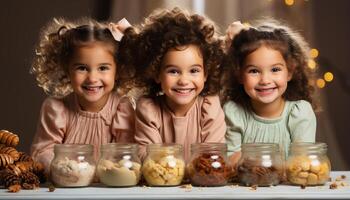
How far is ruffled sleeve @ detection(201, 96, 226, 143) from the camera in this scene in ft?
4.48

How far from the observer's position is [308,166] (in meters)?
1.21

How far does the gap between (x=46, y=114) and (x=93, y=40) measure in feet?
0.66

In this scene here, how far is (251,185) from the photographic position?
1216mm

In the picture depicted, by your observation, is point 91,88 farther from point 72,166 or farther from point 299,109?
point 299,109

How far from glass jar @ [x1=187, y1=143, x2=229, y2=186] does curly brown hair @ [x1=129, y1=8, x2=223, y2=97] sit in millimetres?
230

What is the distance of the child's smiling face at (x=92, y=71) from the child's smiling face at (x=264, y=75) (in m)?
0.31

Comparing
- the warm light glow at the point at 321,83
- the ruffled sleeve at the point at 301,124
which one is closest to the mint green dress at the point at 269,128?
the ruffled sleeve at the point at 301,124

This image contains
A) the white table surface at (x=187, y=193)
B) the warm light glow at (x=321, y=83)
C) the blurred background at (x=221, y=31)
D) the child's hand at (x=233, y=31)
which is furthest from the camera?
the warm light glow at (x=321, y=83)

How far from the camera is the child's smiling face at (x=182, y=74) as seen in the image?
1.34 metres

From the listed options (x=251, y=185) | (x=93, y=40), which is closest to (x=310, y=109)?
(x=251, y=185)

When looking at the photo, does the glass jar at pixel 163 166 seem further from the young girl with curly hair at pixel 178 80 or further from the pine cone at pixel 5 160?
the pine cone at pixel 5 160

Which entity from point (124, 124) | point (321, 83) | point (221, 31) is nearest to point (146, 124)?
point (124, 124)

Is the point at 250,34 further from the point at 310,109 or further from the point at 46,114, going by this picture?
the point at 46,114

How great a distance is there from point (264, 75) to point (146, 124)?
0.95 feet
